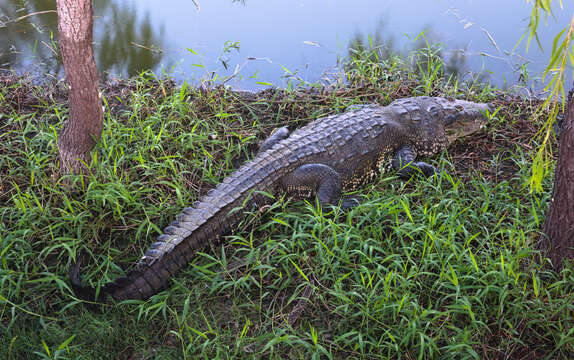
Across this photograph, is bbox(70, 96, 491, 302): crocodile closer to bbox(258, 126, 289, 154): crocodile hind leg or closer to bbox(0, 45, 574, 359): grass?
bbox(258, 126, 289, 154): crocodile hind leg

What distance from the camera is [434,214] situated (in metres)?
3.47

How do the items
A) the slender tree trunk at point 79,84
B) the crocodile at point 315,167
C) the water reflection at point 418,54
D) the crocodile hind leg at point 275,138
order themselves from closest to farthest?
the crocodile at point 315,167 → the slender tree trunk at point 79,84 → the crocodile hind leg at point 275,138 → the water reflection at point 418,54

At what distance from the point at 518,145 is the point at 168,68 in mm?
4392

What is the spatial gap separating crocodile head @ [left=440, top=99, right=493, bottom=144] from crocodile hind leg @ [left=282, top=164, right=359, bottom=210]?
1427 millimetres

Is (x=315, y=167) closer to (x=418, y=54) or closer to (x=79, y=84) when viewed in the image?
(x=79, y=84)

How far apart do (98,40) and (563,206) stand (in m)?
6.45

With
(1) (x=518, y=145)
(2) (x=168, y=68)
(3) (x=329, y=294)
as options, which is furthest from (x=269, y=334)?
(2) (x=168, y=68)

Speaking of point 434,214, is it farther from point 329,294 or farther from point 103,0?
point 103,0

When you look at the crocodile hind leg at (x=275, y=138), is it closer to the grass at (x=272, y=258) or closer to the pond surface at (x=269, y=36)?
the grass at (x=272, y=258)

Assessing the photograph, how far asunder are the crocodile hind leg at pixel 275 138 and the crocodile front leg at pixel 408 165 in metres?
1.10

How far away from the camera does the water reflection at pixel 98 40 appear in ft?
20.2

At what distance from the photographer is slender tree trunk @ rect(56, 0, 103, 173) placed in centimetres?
346

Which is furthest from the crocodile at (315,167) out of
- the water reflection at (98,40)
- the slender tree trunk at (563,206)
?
the water reflection at (98,40)

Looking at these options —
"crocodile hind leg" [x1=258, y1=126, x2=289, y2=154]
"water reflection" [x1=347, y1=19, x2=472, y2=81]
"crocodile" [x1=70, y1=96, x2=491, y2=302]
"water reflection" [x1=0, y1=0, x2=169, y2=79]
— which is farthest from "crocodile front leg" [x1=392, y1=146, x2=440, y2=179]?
"water reflection" [x1=0, y1=0, x2=169, y2=79]
